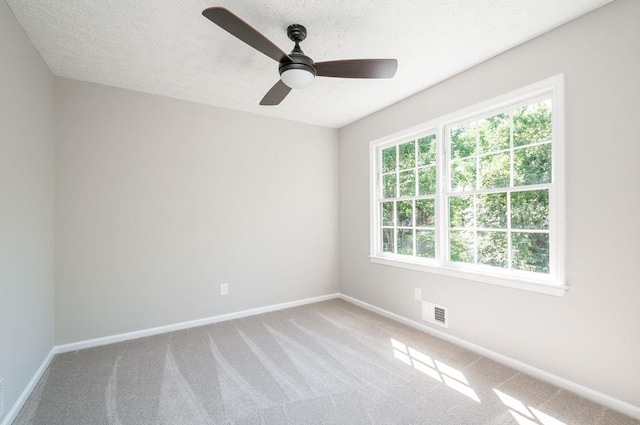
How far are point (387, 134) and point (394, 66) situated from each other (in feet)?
5.42

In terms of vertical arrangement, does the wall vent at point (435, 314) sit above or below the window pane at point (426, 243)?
below

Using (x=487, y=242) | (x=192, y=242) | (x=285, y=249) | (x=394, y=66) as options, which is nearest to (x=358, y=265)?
(x=285, y=249)

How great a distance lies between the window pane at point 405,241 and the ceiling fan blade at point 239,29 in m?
2.38

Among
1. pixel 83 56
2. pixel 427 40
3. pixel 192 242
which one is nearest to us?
pixel 427 40

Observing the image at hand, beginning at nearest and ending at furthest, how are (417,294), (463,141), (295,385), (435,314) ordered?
1. (295,385)
2. (463,141)
3. (435,314)
4. (417,294)

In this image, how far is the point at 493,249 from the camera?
2.56 m

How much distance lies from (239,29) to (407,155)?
2405 mm

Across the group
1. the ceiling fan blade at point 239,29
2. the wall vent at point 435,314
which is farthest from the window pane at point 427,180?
Answer: the ceiling fan blade at point 239,29

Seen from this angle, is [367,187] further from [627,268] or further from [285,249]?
[627,268]

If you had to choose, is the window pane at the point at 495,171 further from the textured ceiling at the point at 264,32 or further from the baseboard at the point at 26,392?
the baseboard at the point at 26,392

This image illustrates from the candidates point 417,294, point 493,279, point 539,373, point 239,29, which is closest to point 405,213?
point 417,294

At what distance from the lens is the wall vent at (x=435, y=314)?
2.84 meters

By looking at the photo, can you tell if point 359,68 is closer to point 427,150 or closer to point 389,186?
point 427,150

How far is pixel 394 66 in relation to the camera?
1.95m
